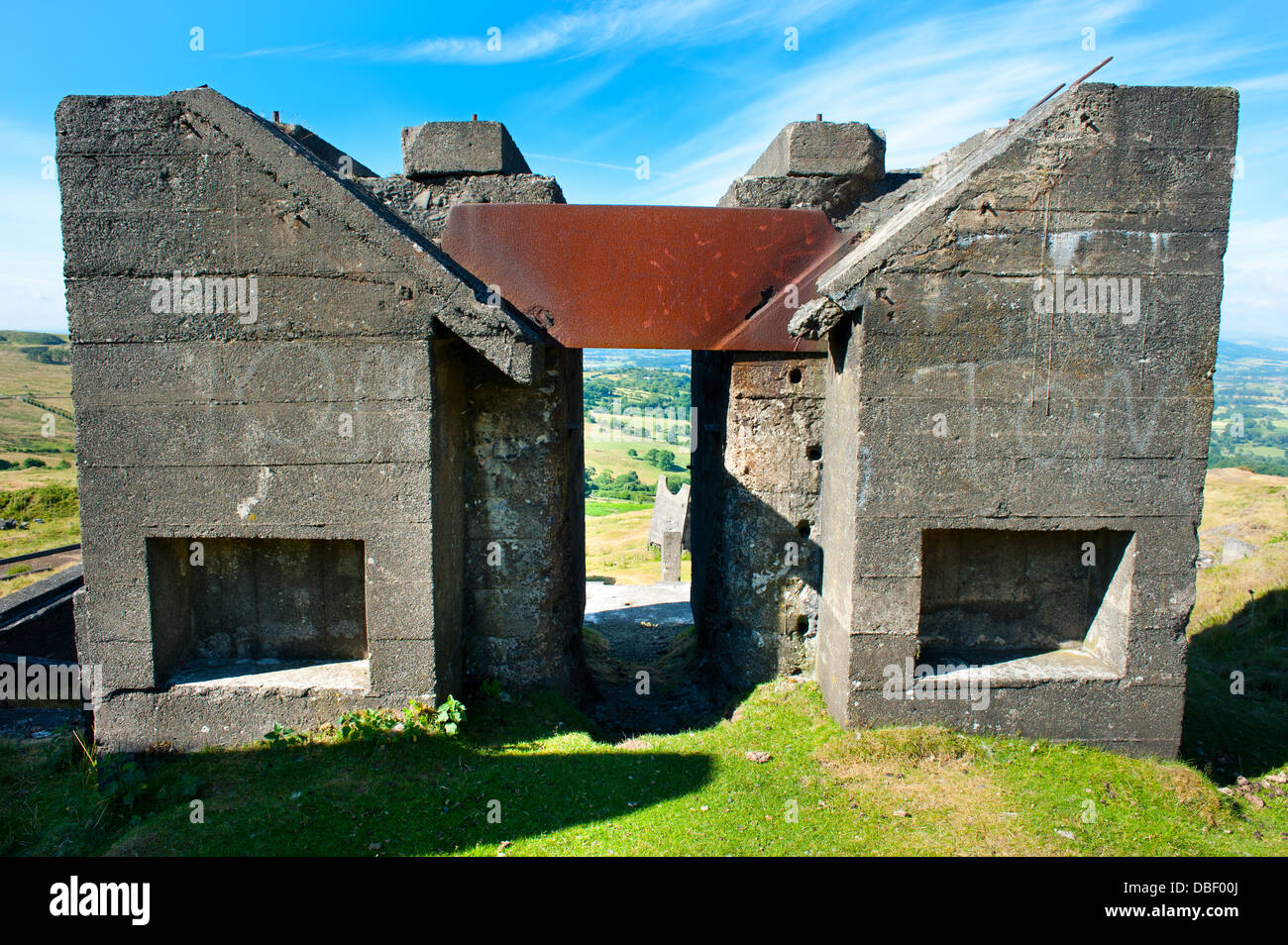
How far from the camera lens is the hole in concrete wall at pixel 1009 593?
6.32m

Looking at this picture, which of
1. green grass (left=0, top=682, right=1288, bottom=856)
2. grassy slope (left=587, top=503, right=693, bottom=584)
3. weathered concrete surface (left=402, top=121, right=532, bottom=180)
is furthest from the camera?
grassy slope (left=587, top=503, right=693, bottom=584)

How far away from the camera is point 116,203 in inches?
217

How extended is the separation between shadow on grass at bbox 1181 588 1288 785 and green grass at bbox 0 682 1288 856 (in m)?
0.82

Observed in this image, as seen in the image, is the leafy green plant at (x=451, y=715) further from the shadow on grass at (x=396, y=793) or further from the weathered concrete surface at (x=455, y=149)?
the weathered concrete surface at (x=455, y=149)

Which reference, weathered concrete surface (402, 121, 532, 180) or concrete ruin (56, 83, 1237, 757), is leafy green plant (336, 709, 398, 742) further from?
weathered concrete surface (402, 121, 532, 180)

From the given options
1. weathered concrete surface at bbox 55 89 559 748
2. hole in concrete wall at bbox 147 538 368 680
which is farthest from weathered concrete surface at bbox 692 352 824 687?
hole in concrete wall at bbox 147 538 368 680

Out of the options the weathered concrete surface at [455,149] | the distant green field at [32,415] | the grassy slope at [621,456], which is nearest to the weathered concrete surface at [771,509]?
the weathered concrete surface at [455,149]

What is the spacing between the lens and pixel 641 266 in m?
6.58

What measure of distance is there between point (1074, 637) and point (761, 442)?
3.30m

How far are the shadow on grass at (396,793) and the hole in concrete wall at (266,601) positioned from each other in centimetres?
87

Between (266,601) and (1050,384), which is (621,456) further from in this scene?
(1050,384)

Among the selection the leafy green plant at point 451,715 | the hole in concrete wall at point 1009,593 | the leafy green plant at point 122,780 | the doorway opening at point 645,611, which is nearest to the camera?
the leafy green plant at point 122,780

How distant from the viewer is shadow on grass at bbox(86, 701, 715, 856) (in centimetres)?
479

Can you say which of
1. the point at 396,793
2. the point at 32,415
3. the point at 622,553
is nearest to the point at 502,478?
the point at 396,793
